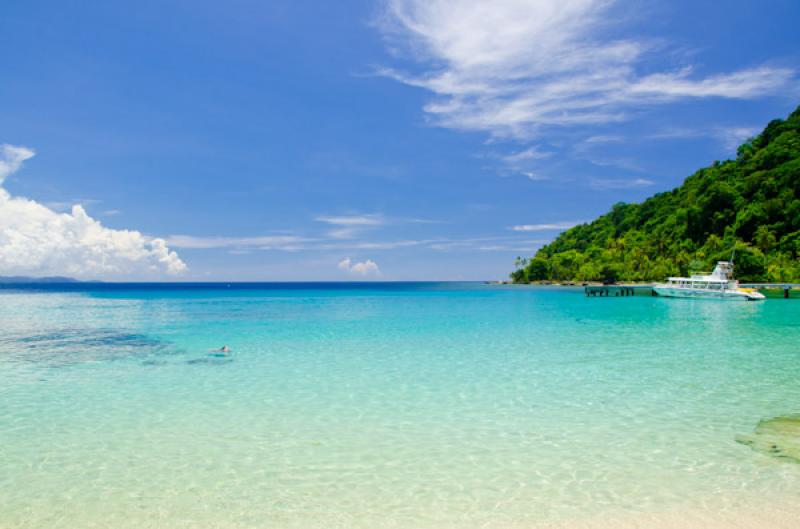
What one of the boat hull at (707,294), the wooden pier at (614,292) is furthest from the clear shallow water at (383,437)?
the wooden pier at (614,292)

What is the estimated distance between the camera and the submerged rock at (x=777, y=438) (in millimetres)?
7246

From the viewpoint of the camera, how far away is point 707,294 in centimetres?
6116

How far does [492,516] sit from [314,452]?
3115 millimetres

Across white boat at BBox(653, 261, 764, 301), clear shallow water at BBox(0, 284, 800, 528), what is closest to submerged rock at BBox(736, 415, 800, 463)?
clear shallow water at BBox(0, 284, 800, 528)

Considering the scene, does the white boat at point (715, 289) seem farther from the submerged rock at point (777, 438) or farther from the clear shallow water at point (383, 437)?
the submerged rock at point (777, 438)

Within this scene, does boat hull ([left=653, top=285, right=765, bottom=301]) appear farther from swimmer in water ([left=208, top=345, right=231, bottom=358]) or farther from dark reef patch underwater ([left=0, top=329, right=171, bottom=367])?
dark reef patch underwater ([left=0, top=329, right=171, bottom=367])

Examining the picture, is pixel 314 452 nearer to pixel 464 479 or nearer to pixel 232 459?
pixel 232 459

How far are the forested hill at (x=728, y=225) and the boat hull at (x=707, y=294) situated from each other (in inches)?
1268

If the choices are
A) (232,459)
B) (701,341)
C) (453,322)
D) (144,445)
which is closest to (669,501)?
(232,459)

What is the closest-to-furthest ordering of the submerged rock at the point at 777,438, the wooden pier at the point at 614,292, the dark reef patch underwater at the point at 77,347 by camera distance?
the submerged rock at the point at 777,438, the dark reef patch underwater at the point at 77,347, the wooden pier at the point at 614,292

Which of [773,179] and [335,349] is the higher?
[773,179]

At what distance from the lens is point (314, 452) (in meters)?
7.62

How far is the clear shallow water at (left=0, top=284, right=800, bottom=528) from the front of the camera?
5820mm

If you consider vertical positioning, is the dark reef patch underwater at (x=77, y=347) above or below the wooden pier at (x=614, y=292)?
below
